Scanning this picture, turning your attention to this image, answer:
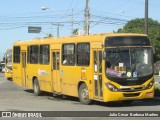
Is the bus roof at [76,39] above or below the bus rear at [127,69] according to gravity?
above

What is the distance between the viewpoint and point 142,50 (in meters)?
18.3

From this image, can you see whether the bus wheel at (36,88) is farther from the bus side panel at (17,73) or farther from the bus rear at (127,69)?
the bus rear at (127,69)

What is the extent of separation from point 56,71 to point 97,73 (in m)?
3.88

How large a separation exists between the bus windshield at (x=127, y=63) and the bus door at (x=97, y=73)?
1.33 ft

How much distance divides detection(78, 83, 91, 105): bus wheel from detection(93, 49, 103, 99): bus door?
0.60m

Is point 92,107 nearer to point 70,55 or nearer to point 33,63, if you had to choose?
point 70,55

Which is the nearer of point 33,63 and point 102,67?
point 102,67

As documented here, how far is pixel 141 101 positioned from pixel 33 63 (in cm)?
635

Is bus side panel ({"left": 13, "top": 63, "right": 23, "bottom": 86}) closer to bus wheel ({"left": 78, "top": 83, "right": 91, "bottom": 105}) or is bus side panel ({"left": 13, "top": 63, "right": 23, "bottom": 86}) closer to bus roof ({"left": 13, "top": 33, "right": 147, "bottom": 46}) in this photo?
bus roof ({"left": 13, "top": 33, "right": 147, "bottom": 46})

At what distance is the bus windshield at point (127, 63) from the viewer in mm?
17719

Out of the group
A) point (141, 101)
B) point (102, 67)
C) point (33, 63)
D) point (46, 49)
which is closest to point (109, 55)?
point (102, 67)

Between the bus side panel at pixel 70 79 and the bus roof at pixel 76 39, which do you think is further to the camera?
the bus side panel at pixel 70 79

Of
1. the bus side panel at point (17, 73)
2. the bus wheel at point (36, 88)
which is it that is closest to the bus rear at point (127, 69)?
the bus wheel at point (36, 88)

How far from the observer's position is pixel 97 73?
18141mm
